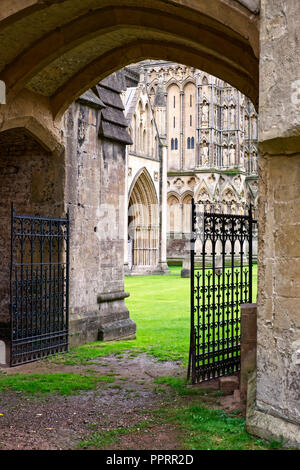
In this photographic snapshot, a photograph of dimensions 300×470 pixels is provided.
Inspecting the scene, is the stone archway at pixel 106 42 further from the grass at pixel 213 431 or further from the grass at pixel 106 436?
the grass at pixel 106 436

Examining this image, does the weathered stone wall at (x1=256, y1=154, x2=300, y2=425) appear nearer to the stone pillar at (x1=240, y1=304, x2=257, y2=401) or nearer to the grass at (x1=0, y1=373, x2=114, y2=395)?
the stone pillar at (x1=240, y1=304, x2=257, y2=401)

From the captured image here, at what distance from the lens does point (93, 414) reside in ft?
18.4

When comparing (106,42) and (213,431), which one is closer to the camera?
(213,431)

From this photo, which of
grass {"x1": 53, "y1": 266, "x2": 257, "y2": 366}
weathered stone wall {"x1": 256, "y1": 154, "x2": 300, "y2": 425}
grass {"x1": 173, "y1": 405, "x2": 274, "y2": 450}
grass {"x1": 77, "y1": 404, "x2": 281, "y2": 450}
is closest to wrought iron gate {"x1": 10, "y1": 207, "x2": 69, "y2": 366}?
grass {"x1": 53, "y1": 266, "x2": 257, "y2": 366}

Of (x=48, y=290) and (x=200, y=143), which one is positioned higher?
(x=200, y=143)

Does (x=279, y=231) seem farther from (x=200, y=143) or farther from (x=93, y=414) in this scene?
(x=200, y=143)

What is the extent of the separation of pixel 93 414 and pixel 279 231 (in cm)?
279

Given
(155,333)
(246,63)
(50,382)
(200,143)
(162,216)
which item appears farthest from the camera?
(200,143)

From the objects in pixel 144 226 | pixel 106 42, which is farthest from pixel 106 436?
pixel 144 226

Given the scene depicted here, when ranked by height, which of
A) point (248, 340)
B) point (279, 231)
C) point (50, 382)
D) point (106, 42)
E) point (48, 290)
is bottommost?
point (50, 382)

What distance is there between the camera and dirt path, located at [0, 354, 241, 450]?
4.77 metres

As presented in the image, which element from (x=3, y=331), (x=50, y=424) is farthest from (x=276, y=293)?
(x=3, y=331)

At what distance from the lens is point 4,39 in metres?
7.01

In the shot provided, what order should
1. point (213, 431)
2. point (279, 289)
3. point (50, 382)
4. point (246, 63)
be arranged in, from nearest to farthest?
point (279, 289), point (213, 431), point (246, 63), point (50, 382)
